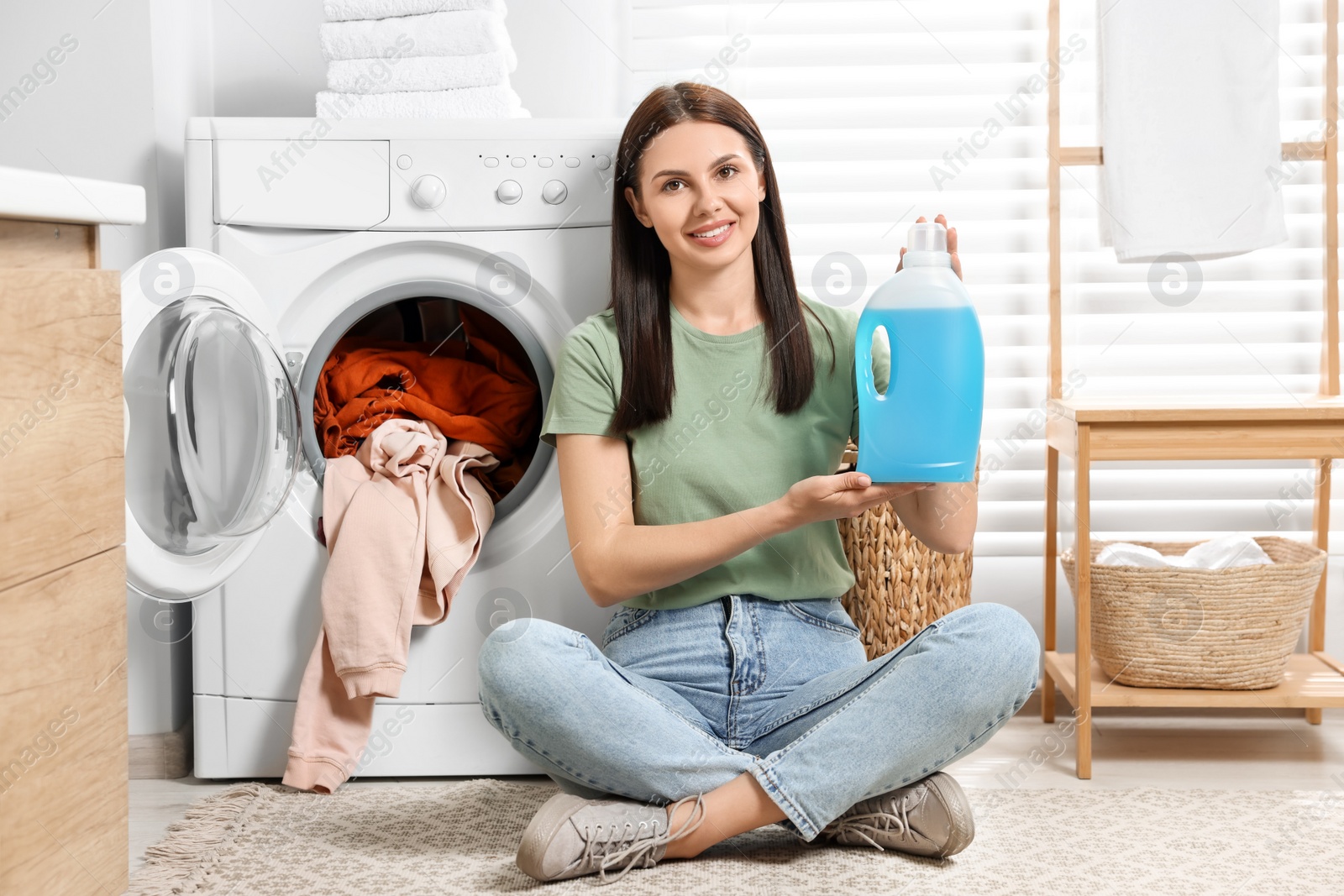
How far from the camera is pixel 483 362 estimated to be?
1.68 m

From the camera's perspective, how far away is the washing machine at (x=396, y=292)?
153 cm

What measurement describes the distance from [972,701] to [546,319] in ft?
2.47

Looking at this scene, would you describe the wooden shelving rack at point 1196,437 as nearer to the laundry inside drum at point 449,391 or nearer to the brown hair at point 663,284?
the brown hair at point 663,284

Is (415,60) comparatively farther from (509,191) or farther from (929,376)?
(929,376)

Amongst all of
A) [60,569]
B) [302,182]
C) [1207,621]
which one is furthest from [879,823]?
[302,182]

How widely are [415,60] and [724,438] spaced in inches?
28.8

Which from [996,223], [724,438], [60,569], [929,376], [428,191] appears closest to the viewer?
[60,569]

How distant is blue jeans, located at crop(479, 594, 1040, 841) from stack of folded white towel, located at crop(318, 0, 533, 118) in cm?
79

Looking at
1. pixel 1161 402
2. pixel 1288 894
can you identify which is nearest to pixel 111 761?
pixel 1288 894

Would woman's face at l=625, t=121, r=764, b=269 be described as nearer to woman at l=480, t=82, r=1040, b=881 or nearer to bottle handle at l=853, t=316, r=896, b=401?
woman at l=480, t=82, r=1040, b=881

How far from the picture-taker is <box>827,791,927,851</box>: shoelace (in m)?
1.26

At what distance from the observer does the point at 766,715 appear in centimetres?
131

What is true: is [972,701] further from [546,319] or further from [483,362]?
[483,362]

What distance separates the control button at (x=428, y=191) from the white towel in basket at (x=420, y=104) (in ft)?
0.46
